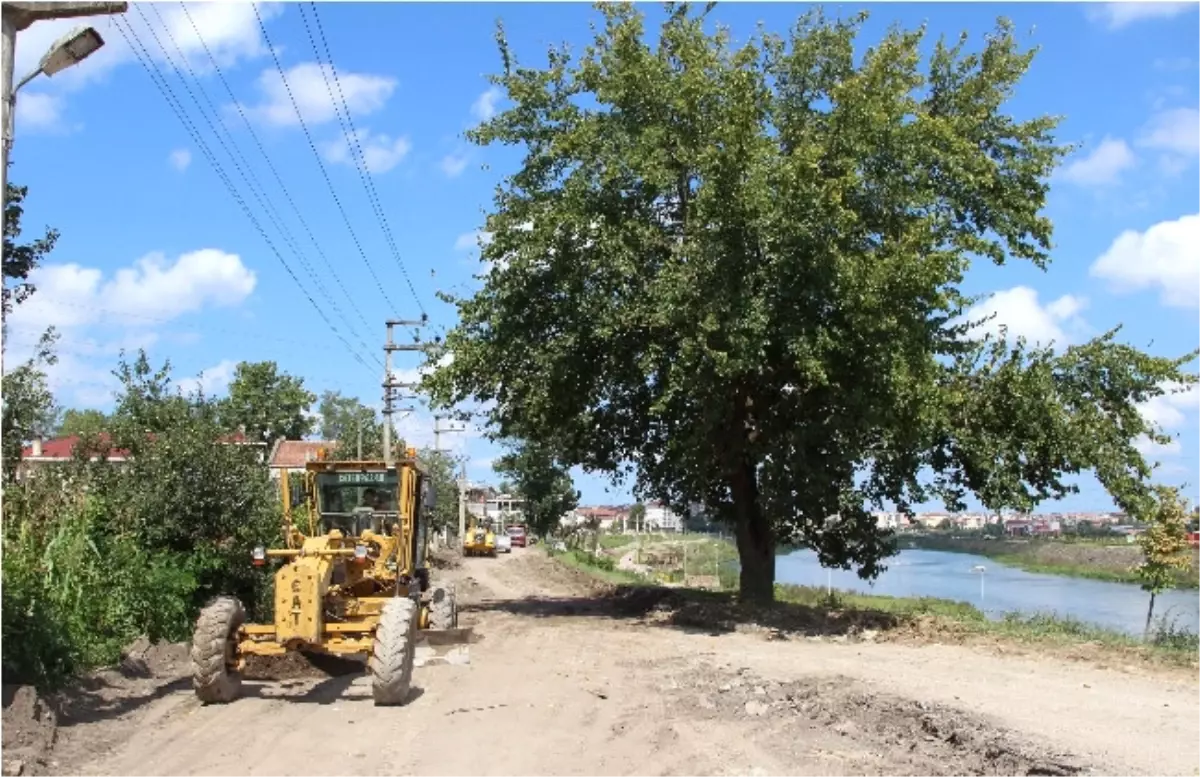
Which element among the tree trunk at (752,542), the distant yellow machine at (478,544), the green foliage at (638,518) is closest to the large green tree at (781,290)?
the tree trunk at (752,542)

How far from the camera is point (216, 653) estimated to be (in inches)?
490

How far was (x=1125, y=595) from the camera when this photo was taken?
181 ft

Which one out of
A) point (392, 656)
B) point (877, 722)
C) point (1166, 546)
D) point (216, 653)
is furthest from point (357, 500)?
point (1166, 546)

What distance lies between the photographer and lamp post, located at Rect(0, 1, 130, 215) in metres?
8.64

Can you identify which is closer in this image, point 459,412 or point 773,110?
point 773,110

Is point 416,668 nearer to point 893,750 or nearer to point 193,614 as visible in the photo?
point 193,614

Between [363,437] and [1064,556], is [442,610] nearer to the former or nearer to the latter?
[363,437]

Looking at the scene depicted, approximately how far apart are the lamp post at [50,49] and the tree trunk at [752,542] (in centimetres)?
1890

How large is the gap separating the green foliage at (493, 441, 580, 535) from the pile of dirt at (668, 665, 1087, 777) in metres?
58.2

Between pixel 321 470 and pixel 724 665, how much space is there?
6.23 m

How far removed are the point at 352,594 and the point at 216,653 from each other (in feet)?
8.89

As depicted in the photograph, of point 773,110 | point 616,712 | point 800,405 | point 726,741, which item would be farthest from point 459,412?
point 726,741

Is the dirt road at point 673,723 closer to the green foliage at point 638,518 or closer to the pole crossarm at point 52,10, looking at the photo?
the pole crossarm at point 52,10

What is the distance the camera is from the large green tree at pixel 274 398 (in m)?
79.9
